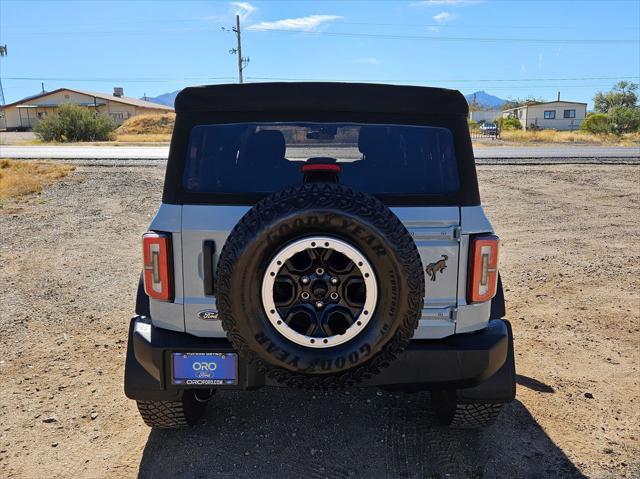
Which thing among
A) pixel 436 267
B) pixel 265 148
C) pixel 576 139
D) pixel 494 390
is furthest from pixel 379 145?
pixel 576 139

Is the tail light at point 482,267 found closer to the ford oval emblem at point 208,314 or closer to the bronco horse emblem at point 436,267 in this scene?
the bronco horse emblem at point 436,267

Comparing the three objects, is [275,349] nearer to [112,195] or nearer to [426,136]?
[426,136]

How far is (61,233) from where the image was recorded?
863 centimetres

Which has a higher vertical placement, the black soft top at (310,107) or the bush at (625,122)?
the bush at (625,122)

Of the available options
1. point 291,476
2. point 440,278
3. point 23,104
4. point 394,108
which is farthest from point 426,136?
point 23,104

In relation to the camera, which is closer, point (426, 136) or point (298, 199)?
point (298, 199)

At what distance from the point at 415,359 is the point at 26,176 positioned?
1467 centimetres

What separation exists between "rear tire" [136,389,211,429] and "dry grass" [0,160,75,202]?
10574 millimetres

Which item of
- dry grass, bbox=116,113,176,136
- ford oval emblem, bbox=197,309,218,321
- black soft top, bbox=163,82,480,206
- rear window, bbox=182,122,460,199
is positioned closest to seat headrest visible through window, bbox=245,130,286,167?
rear window, bbox=182,122,460,199

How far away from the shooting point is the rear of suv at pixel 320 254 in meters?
2.23

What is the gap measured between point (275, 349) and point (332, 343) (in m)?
0.24

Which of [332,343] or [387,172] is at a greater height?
[387,172]

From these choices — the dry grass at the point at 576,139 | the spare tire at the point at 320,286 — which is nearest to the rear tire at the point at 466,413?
the spare tire at the point at 320,286

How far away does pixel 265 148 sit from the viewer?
2.82 meters
